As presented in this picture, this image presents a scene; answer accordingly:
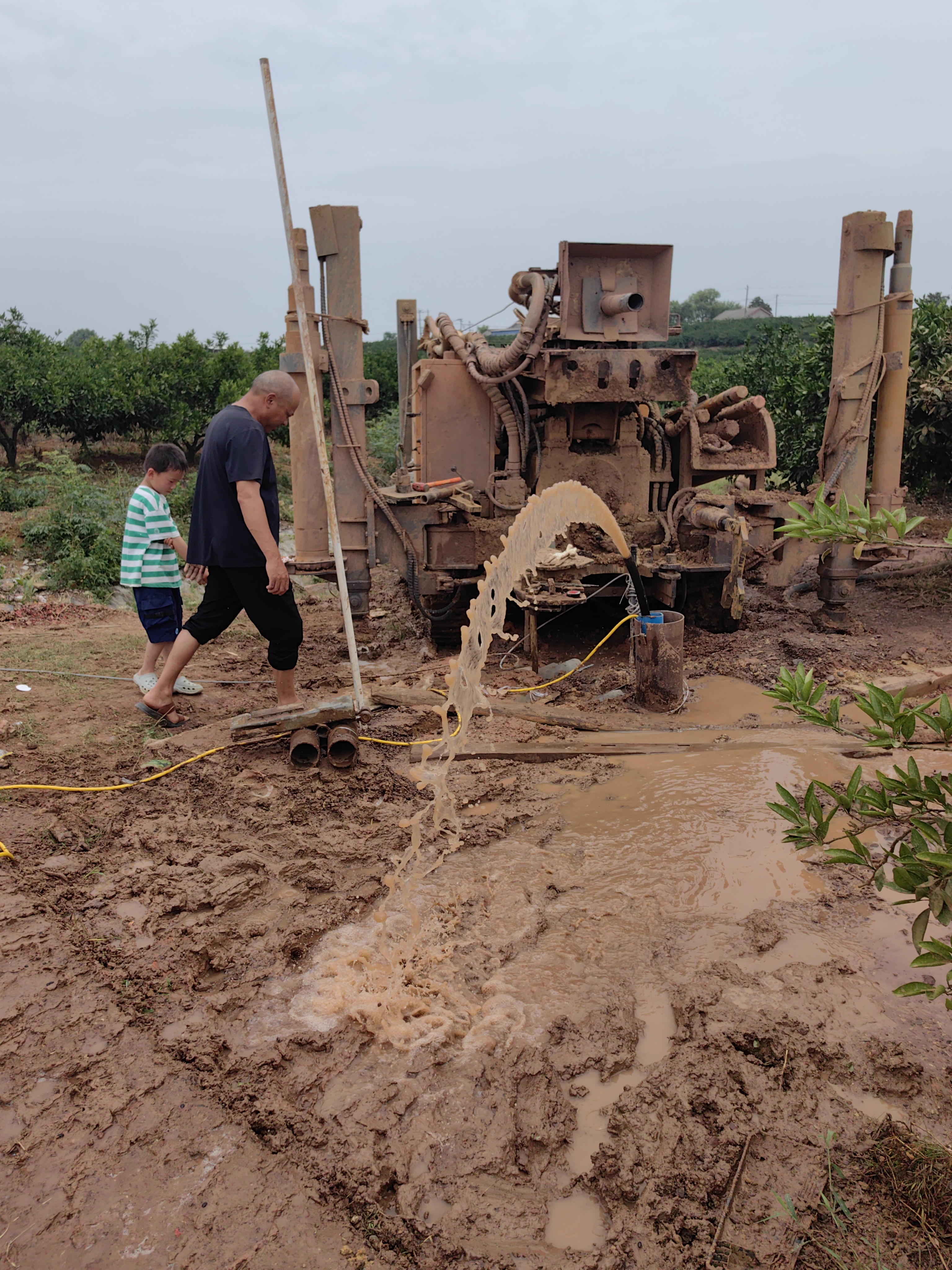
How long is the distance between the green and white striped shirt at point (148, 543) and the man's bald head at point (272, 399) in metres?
Result: 0.91

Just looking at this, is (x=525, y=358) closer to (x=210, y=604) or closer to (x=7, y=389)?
(x=210, y=604)

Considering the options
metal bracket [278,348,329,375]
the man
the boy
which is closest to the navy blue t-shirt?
the man

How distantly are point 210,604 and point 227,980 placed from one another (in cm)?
226

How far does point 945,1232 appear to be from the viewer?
6.90 feet

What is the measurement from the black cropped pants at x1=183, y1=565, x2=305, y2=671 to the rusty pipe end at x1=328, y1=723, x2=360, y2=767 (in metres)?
0.48

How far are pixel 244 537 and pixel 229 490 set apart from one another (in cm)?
25

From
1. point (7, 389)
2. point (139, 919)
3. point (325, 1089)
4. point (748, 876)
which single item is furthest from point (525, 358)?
point (7, 389)

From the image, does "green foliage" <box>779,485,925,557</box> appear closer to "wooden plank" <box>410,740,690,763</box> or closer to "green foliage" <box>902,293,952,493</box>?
"wooden plank" <box>410,740,690,763</box>

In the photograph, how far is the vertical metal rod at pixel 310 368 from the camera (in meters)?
4.75

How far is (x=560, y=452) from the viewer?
760 cm

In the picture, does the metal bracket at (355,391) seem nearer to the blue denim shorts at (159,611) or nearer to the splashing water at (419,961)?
the blue denim shorts at (159,611)

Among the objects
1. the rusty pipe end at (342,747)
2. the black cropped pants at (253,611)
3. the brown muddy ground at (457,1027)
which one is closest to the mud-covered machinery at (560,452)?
the black cropped pants at (253,611)

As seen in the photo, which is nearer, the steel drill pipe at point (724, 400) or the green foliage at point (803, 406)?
the steel drill pipe at point (724, 400)

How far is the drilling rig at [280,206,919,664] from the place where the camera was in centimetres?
668
